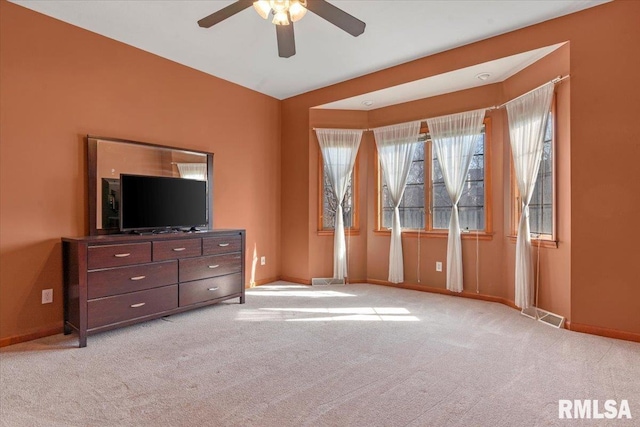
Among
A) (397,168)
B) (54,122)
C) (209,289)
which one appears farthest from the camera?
(397,168)

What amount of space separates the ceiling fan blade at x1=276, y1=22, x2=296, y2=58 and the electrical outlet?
2.95 metres

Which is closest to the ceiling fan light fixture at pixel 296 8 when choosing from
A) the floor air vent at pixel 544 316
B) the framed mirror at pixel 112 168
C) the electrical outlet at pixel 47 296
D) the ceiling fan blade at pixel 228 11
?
the ceiling fan blade at pixel 228 11

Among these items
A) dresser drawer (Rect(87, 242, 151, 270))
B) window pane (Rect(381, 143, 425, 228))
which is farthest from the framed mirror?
window pane (Rect(381, 143, 425, 228))

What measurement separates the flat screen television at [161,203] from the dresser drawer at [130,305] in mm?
673

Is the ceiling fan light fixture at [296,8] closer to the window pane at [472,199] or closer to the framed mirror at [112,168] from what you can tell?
the framed mirror at [112,168]

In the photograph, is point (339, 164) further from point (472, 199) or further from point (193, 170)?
point (193, 170)

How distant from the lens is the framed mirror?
323 cm

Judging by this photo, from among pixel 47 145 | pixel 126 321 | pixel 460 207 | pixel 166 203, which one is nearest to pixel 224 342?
pixel 126 321

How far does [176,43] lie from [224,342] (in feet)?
10.1

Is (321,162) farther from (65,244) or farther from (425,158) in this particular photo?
(65,244)

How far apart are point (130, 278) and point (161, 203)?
2.86 feet

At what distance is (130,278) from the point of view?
3.02 metres

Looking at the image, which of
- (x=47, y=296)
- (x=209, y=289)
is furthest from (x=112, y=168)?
(x=209, y=289)

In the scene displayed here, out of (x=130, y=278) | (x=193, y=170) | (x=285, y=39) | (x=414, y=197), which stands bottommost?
(x=130, y=278)
